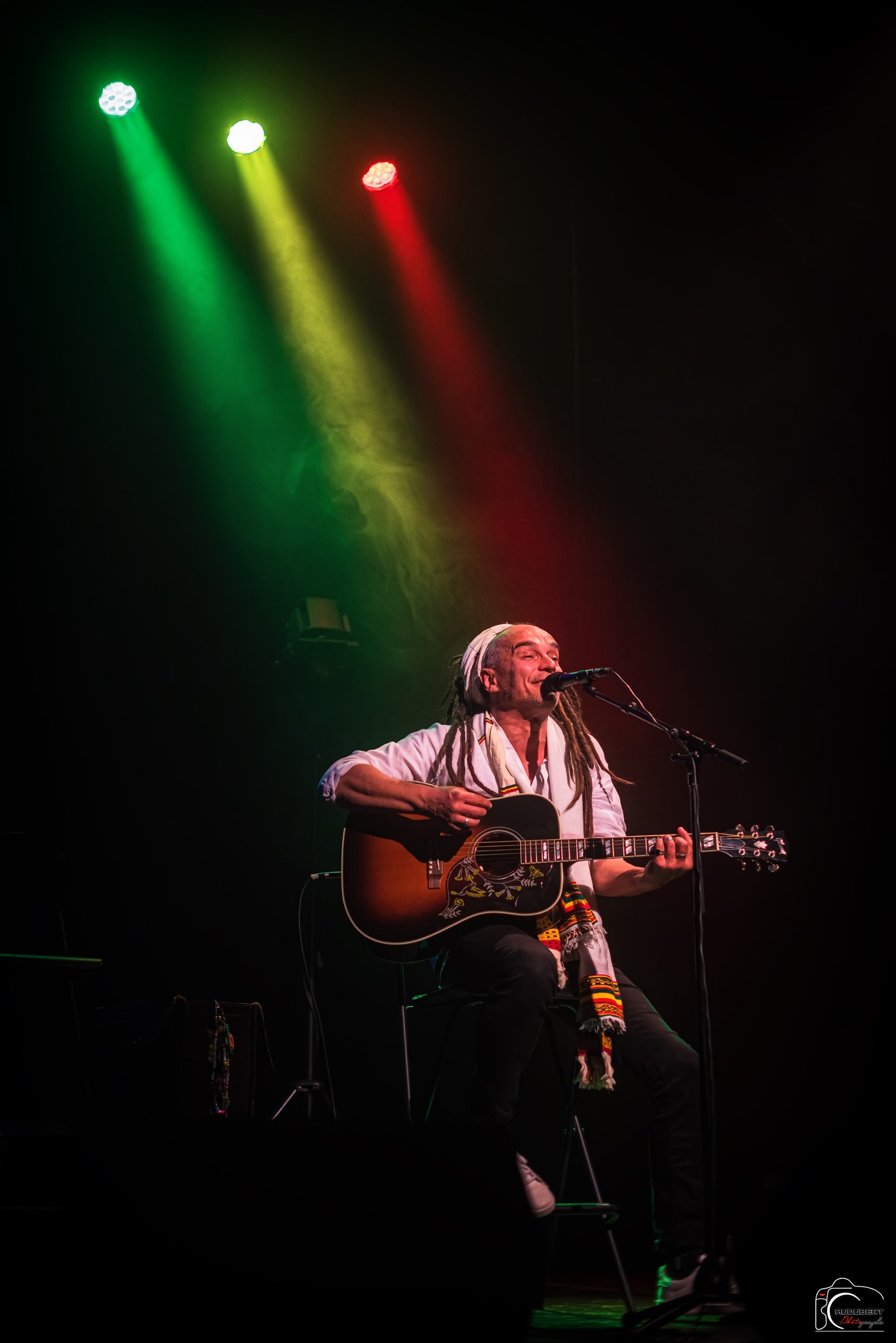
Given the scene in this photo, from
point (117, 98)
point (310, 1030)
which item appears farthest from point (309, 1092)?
point (117, 98)

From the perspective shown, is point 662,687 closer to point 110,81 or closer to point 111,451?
point 111,451

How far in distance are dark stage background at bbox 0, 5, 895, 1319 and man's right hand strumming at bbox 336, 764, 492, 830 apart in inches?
22.6

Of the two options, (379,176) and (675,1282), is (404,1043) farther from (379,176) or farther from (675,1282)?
(379,176)

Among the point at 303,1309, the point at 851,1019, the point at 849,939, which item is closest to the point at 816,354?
the point at 849,939

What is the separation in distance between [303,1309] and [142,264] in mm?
4124

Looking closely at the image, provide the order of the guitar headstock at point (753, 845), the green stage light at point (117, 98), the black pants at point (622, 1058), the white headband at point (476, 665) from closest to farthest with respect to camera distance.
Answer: the black pants at point (622, 1058)
the guitar headstock at point (753, 845)
the white headband at point (476, 665)
the green stage light at point (117, 98)

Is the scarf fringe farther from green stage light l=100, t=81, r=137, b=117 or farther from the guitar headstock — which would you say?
green stage light l=100, t=81, r=137, b=117

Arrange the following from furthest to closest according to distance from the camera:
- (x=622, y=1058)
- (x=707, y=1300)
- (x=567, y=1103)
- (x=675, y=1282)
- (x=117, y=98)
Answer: (x=117, y=98)
(x=567, y=1103)
(x=622, y=1058)
(x=675, y=1282)
(x=707, y=1300)

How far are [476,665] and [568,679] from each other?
81 cm

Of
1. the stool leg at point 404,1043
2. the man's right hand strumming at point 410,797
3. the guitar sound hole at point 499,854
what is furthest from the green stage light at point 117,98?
the stool leg at point 404,1043

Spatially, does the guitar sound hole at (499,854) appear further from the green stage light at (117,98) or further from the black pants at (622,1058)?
the green stage light at (117,98)

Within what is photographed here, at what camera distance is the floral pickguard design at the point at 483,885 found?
329 cm

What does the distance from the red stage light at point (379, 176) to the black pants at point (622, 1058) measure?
10.7 feet

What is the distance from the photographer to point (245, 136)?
443cm
